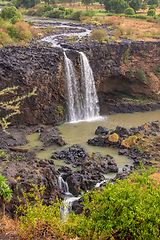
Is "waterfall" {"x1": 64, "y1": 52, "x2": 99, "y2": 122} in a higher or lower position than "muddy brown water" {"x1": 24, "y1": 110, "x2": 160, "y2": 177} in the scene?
higher

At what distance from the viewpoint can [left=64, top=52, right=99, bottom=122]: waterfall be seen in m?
28.8

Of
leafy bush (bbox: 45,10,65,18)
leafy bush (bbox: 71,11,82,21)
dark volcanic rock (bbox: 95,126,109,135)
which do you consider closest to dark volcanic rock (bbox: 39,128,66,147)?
dark volcanic rock (bbox: 95,126,109,135)

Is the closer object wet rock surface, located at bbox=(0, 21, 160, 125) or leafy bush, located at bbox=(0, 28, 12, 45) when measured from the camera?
wet rock surface, located at bbox=(0, 21, 160, 125)

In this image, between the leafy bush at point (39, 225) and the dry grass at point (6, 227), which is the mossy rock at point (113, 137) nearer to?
the dry grass at point (6, 227)

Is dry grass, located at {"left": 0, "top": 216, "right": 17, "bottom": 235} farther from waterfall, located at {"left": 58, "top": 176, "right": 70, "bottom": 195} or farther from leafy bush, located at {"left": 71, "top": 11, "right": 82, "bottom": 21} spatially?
leafy bush, located at {"left": 71, "top": 11, "right": 82, "bottom": 21}

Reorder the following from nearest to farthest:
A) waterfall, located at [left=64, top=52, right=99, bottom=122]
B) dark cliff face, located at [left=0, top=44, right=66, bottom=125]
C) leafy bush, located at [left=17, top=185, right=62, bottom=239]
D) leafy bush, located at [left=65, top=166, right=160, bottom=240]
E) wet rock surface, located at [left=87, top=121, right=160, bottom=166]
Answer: leafy bush, located at [left=65, top=166, right=160, bottom=240] → leafy bush, located at [left=17, top=185, right=62, bottom=239] → wet rock surface, located at [left=87, top=121, right=160, bottom=166] → dark cliff face, located at [left=0, top=44, right=66, bottom=125] → waterfall, located at [left=64, top=52, right=99, bottom=122]

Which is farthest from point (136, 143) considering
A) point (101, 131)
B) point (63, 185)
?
point (63, 185)

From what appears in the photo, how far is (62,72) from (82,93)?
127 inches

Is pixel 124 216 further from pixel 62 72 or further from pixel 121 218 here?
pixel 62 72

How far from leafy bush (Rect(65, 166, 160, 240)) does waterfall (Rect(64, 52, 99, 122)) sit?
2089 cm

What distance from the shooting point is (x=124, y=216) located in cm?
741

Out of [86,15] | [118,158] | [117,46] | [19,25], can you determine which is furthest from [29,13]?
[118,158]

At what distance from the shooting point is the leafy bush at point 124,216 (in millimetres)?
7262

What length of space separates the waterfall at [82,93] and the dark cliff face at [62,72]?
582 millimetres
